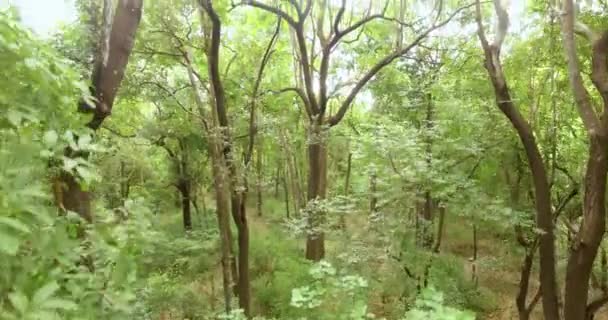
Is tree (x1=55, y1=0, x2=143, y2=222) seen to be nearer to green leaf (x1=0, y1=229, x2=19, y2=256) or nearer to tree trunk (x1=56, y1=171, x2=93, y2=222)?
tree trunk (x1=56, y1=171, x2=93, y2=222)

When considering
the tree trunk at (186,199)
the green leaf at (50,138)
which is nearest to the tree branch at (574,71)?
the green leaf at (50,138)

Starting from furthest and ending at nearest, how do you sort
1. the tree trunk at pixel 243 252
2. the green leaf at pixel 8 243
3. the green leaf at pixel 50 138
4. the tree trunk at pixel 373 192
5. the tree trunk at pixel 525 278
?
1. the tree trunk at pixel 243 252
2. the tree trunk at pixel 525 278
3. the tree trunk at pixel 373 192
4. the green leaf at pixel 50 138
5. the green leaf at pixel 8 243

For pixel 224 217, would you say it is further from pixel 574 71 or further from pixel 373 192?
pixel 574 71

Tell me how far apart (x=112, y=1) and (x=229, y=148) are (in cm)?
391

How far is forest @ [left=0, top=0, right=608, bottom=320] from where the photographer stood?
1.53m

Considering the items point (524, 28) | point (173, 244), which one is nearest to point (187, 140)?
point (173, 244)

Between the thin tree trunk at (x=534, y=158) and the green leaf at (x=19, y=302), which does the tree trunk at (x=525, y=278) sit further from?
the green leaf at (x=19, y=302)

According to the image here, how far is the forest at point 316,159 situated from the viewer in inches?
60.2

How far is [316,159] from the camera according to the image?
10.8 meters

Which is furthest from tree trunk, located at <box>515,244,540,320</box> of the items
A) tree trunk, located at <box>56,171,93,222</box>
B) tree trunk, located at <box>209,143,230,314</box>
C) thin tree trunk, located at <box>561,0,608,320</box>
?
tree trunk, located at <box>56,171,93,222</box>

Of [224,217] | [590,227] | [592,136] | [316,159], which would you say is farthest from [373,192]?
[316,159]

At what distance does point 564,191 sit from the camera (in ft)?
27.6

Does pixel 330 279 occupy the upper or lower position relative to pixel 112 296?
lower

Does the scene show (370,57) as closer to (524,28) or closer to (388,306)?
(524,28)
